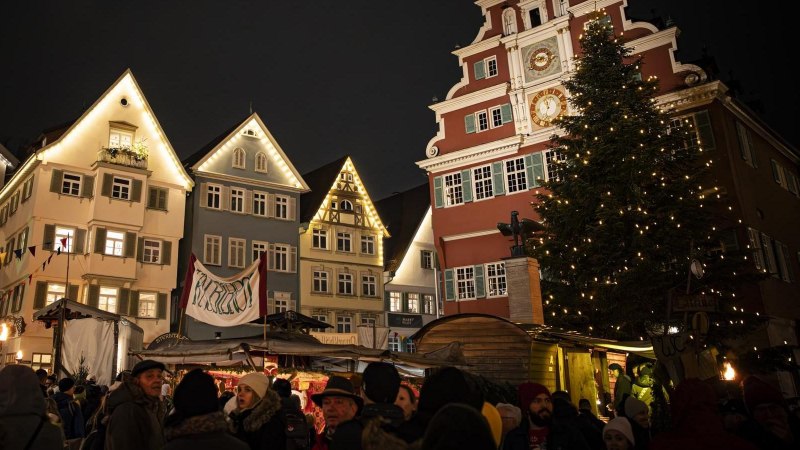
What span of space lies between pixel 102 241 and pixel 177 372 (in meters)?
17.3

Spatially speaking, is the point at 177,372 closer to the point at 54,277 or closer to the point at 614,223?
the point at 614,223

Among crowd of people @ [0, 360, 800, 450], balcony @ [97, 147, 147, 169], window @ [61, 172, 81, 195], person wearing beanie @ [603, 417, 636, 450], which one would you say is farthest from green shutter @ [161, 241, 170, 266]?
person wearing beanie @ [603, 417, 636, 450]

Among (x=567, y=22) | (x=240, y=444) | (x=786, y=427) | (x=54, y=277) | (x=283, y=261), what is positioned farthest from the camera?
(x=283, y=261)

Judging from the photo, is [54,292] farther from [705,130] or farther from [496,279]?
[705,130]

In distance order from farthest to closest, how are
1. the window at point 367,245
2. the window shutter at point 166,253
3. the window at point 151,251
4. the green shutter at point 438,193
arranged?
1. the window at point 367,245
2. the window shutter at point 166,253
3. the window at point 151,251
4. the green shutter at point 438,193

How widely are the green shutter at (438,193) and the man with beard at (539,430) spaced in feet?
78.3

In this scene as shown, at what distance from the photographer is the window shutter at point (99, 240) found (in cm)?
3077


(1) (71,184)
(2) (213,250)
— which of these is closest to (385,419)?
(1) (71,184)

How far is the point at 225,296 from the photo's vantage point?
517 inches

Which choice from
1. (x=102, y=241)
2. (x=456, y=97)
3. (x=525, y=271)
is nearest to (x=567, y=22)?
(x=456, y=97)

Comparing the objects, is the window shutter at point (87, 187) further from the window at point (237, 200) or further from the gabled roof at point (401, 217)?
the gabled roof at point (401, 217)

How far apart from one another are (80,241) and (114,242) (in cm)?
157

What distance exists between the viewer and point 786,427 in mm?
4629

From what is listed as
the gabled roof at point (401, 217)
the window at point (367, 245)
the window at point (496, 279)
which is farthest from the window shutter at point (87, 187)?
the window at point (496, 279)
